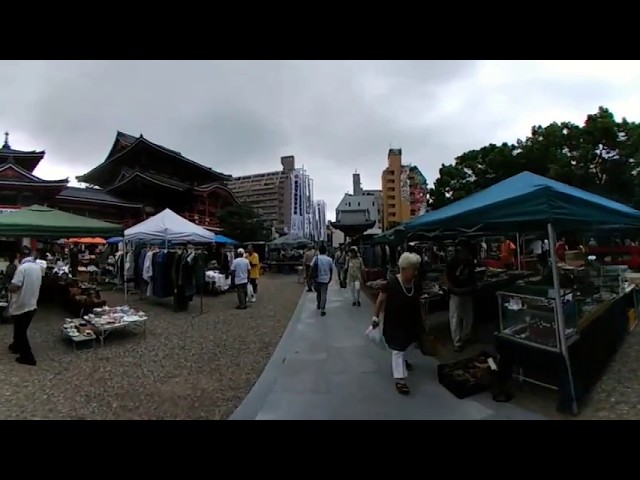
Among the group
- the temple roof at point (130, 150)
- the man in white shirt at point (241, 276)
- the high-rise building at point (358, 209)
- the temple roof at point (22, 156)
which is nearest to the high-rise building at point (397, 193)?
the high-rise building at point (358, 209)

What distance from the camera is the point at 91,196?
75.0ft

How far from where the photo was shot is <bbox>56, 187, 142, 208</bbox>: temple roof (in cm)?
2156

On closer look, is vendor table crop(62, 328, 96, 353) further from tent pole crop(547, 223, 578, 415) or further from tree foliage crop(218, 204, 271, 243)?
tree foliage crop(218, 204, 271, 243)

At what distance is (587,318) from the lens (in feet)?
12.1

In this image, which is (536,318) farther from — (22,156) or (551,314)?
(22,156)

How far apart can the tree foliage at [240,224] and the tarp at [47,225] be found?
18391 millimetres

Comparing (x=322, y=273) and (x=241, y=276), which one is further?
(x=241, y=276)

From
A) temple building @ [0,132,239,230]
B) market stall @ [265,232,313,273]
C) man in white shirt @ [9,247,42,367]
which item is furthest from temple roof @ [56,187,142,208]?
man in white shirt @ [9,247,42,367]

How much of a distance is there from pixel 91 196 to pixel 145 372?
77.5 feet

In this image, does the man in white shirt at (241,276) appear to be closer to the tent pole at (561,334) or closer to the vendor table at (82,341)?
the vendor table at (82,341)

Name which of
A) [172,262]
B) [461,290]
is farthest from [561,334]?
[172,262]

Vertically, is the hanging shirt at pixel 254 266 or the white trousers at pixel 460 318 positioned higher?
the hanging shirt at pixel 254 266

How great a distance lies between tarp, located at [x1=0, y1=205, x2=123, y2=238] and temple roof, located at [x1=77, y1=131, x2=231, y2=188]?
19.9 metres

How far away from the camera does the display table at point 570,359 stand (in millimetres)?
2951
